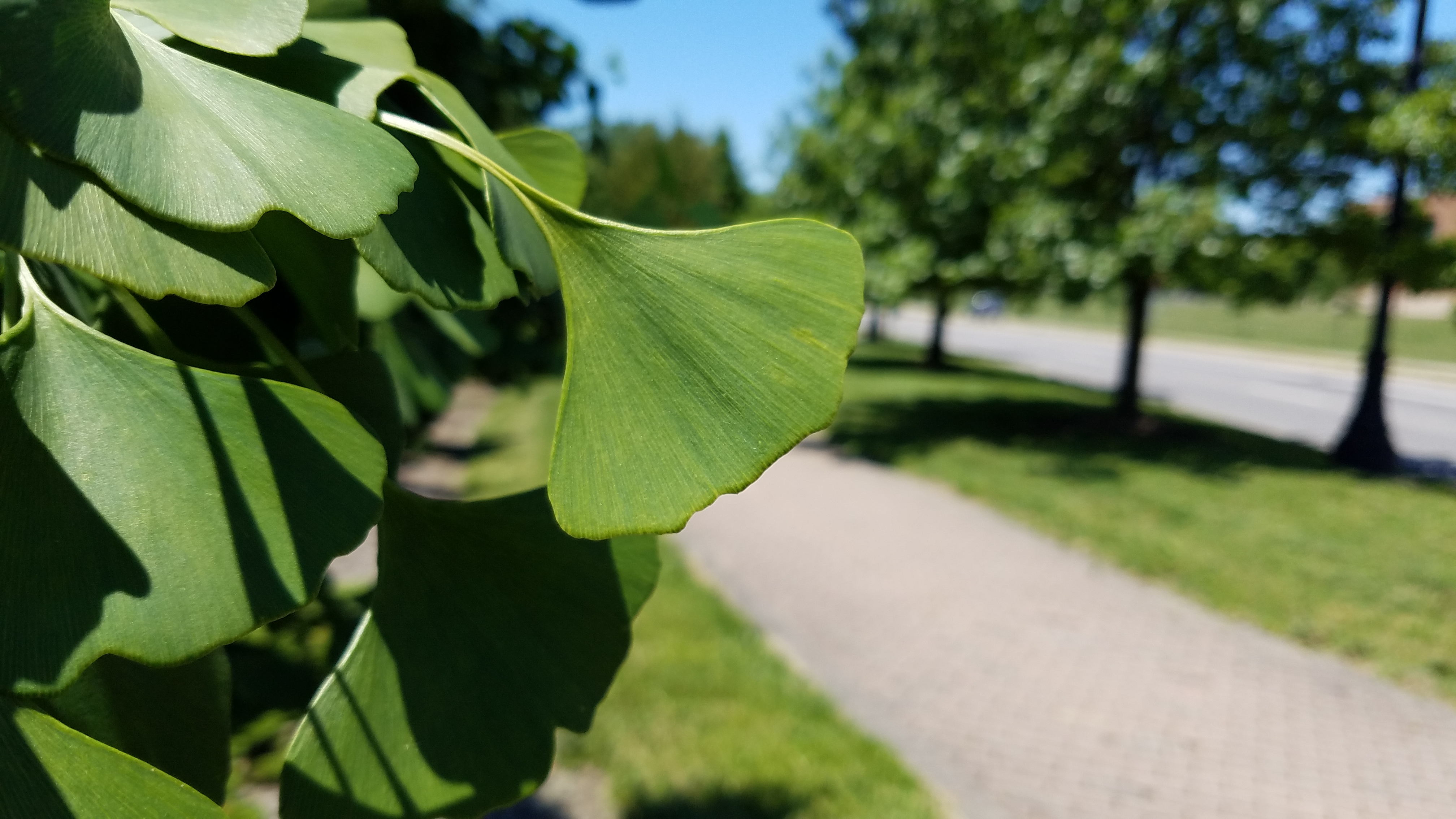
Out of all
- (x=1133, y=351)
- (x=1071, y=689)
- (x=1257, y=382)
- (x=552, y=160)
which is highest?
(x=552, y=160)

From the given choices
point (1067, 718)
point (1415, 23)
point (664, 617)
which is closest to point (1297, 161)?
point (1415, 23)

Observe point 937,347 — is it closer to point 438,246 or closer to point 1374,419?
point 1374,419

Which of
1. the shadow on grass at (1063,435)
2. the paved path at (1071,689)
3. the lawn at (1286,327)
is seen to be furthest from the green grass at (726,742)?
the lawn at (1286,327)

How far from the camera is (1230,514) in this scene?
6.71m

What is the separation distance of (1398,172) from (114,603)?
31.7 feet

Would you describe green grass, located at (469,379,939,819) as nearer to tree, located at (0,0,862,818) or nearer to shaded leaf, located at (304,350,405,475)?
shaded leaf, located at (304,350,405,475)

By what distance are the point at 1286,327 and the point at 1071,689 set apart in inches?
1308

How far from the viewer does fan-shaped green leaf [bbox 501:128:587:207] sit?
0.76 metres

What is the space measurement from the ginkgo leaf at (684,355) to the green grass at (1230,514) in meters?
1.79

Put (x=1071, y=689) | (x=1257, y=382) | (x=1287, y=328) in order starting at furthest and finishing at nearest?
1. (x=1287, y=328)
2. (x=1257, y=382)
3. (x=1071, y=689)

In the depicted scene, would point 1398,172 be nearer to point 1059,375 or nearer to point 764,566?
point 764,566

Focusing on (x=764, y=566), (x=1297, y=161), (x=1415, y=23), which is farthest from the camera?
(x=1297, y=161)

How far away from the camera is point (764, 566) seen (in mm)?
6148

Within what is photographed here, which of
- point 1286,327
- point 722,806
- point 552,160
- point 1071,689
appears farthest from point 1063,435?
point 1286,327
